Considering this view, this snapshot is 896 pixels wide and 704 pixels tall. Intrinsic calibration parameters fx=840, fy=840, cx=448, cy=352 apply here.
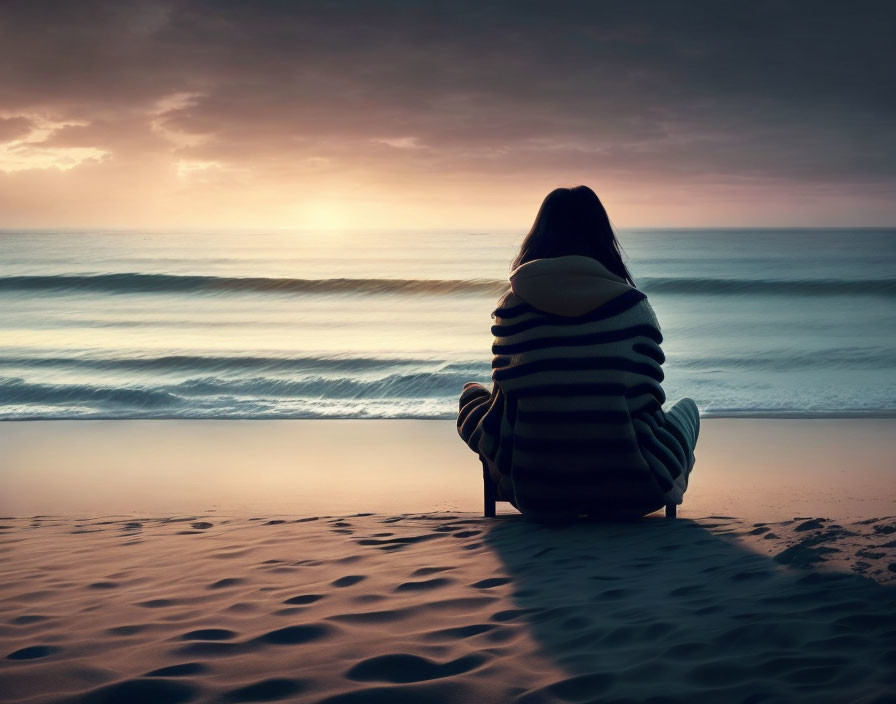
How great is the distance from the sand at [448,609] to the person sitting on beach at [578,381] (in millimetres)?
238

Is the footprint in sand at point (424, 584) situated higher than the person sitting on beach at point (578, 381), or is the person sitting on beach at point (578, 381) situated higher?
the person sitting on beach at point (578, 381)

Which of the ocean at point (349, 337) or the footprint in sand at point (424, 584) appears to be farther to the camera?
the ocean at point (349, 337)

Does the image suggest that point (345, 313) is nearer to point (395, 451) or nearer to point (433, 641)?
point (395, 451)

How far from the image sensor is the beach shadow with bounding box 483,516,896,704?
1.96 m

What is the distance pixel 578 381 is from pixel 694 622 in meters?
1.15

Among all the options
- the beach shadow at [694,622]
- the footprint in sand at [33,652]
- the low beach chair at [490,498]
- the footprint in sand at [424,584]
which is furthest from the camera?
the low beach chair at [490,498]

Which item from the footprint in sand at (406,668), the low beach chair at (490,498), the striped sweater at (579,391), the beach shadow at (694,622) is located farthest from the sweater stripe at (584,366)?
the footprint in sand at (406,668)

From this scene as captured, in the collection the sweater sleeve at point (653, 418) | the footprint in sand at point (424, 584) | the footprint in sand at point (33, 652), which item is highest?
the sweater sleeve at point (653, 418)

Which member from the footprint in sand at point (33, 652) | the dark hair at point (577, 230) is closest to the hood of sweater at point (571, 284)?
the dark hair at point (577, 230)

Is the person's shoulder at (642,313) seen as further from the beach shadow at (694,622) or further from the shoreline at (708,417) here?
the shoreline at (708,417)

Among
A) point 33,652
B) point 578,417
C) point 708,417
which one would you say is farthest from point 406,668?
point 708,417

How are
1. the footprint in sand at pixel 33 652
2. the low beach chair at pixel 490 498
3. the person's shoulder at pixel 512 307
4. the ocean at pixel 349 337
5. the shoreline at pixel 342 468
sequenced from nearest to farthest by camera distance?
the footprint in sand at pixel 33 652 < the person's shoulder at pixel 512 307 < the low beach chair at pixel 490 498 < the shoreline at pixel 342 468 < the ocean at pixel 349 337

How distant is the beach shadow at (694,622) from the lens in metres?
1.96

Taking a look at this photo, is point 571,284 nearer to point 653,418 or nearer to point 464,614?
point 653,418
